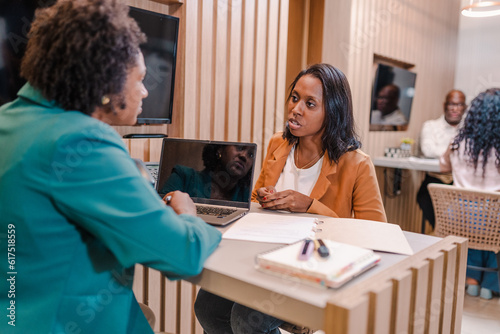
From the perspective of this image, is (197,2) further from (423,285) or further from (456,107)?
(456,107)

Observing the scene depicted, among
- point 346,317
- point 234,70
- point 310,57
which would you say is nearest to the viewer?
point 346,317

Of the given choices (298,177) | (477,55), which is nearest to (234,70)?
(298,177)

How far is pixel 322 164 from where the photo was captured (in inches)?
74.0

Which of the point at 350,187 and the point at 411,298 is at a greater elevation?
the point at 350,187

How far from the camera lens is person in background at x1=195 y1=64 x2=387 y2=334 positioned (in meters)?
1.71

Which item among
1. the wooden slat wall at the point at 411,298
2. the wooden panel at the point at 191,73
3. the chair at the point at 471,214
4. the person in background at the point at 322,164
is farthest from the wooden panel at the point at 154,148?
the chair at the point at 471,214

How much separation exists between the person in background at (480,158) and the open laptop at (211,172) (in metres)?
2.21

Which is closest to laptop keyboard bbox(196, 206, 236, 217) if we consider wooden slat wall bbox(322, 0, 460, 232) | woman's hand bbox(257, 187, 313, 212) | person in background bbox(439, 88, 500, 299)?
woman's hand bbox(257, 187, 313, 212)

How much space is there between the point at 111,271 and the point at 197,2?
167 centimetres

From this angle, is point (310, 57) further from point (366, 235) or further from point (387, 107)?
point (366, 235)

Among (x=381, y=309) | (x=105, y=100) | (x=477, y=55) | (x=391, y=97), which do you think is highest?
(x=477, y=55)

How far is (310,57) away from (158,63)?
6.51 ft

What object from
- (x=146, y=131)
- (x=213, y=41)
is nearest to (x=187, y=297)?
(x=146, y=131)

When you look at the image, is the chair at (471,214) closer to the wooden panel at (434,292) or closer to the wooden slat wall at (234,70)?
the wooden slat wall at (234,70)
